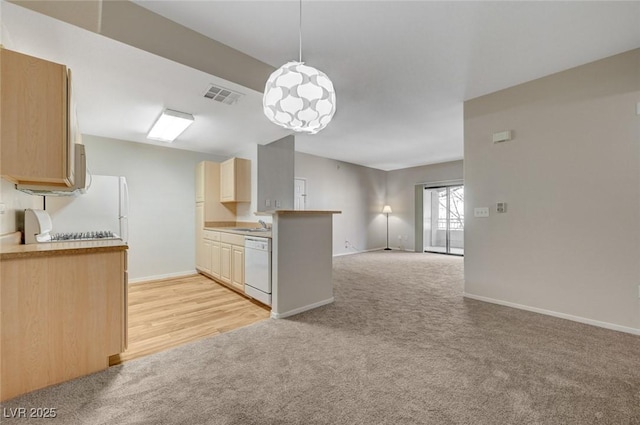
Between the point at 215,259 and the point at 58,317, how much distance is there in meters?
2.64

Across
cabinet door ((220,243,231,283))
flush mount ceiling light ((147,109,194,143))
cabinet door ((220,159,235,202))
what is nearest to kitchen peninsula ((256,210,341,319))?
cabinet door ((220,243,231,283))

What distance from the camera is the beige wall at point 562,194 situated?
2.49 metres

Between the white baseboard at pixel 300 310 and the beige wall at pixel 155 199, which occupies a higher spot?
the beige wall at pixel 155 199

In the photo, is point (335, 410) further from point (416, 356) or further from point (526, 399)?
point (526, 399)

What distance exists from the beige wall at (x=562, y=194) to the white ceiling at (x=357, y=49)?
0.97 feet

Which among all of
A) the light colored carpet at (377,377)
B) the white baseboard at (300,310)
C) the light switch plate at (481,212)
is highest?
the light switch plate at (481,212)

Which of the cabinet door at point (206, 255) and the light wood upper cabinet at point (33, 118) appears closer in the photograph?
the light wood upper cabinet at point (33, 118)

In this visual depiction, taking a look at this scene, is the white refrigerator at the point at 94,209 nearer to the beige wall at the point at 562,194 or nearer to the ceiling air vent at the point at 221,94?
the ceiling air vent at the point at 221,94

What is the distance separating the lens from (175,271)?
16.2 ft

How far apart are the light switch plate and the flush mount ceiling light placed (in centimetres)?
389

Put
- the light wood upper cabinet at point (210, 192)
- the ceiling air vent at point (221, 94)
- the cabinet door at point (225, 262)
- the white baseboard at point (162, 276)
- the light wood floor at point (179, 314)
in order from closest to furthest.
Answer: the light wood floor at point (179, 314) < the ceiling air vent at point (221, 94) < the cabinet door at point (225, 262) < the white baseboard at point (162, 276) < the light wood upper cabinet at point (210, 192)

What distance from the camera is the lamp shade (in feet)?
5.33

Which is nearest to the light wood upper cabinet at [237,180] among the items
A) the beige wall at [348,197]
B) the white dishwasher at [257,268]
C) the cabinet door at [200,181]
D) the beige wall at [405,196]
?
the cabinet door at [200,181]

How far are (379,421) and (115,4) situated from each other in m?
3.21
